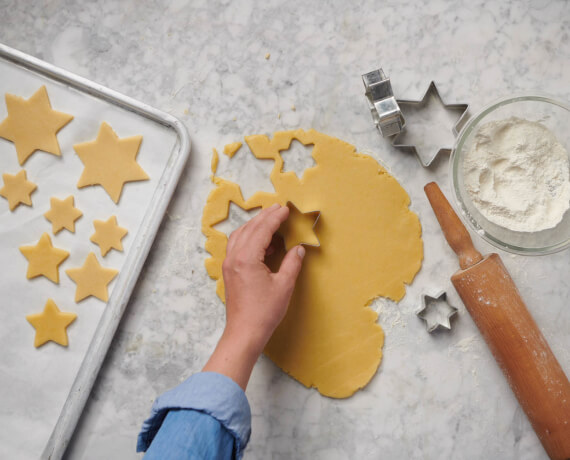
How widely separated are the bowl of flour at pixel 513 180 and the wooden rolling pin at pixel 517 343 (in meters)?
0.04

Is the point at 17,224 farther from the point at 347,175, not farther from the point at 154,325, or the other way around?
the point at 347,175

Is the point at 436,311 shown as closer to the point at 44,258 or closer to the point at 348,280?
the point at 348,280

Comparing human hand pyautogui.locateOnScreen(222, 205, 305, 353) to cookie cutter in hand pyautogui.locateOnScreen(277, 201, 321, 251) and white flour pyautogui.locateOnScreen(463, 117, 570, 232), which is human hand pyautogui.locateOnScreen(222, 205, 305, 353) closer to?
cookie cutter in hand pyautogui.locateOnScreen(277, 201, 321, 251)

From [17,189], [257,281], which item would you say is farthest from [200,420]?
[17,189]

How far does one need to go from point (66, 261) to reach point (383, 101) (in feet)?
2.02

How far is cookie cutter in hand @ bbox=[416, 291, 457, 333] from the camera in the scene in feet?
2.43

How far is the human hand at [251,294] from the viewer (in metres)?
0.69

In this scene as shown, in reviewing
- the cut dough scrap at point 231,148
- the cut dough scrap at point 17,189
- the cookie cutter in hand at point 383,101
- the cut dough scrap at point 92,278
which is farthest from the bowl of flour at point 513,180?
the cut dough scrap at point 17,189

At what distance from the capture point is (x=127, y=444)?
78 cm

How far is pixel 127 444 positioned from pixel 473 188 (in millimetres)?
723

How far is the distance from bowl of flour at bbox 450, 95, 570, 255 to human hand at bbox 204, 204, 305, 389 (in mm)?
287

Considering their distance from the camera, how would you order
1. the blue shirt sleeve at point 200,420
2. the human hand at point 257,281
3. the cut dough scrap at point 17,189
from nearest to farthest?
the blue shirt sleeve at point 200,420, the human hand at point 257,281, the cut dough scrap at point 17,189

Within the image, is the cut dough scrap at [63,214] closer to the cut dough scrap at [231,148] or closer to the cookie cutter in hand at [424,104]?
the cut dough scrap at [231,148]

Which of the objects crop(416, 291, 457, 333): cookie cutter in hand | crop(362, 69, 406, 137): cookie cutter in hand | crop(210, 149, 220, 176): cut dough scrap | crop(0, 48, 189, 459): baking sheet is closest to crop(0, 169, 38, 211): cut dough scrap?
crop(0, 48, 189, 459): baking sheet
